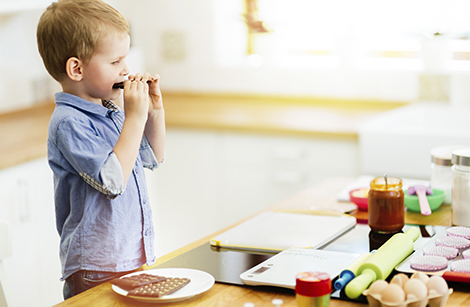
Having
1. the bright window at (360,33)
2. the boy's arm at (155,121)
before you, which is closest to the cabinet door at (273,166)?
the bright window at (360,33)

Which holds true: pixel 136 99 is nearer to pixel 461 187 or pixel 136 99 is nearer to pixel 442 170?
pixel 461 187

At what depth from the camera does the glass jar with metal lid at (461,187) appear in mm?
1388

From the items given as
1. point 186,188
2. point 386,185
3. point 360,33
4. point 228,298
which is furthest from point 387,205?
point 360,33

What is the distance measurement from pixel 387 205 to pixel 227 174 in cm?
161

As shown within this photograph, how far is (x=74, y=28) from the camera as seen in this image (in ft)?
4.01

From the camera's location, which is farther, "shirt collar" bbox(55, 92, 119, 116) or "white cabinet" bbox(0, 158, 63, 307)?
"white cabinet" bbox(0, 158, 63, 307)

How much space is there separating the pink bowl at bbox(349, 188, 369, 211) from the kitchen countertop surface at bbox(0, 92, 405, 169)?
3.09 feet

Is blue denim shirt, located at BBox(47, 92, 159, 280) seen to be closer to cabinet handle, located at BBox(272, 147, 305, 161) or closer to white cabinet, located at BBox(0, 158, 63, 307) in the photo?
white cabinet, located at BBox(0, 158, 63, 307)

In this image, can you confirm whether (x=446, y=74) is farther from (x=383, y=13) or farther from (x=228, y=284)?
(x=228, y=284)

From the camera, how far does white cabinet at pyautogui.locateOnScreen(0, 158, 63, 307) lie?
7.57 ft

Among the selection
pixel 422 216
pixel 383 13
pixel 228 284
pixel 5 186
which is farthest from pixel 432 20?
pixel 228 284

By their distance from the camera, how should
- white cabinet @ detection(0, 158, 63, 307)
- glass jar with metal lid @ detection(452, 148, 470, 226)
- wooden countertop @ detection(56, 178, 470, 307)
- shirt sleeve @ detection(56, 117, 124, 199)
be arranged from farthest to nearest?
white cabinet @ detection(0, 158, 63, 307) → glass jar with metal lid @ detection(452, 148, 470, 226) → shirt sleeve @ detection(56, 117, 124, 199) → wooden countertop @ detection(56, 178, 470, 307)

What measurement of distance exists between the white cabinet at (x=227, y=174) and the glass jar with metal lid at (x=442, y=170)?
3.14 feet

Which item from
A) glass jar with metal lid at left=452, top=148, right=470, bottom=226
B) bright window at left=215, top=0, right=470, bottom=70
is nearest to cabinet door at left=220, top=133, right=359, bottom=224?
bright window at left=215, top=0, right=470, bottom=70
